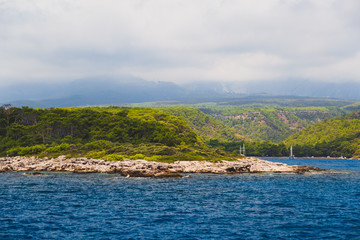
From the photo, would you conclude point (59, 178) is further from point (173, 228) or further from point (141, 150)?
point (173, 228)

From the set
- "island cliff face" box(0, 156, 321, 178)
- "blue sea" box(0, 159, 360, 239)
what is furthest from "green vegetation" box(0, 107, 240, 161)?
"blue sea" box(0, 159, 360, 239)

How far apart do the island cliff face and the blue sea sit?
49.6 feet

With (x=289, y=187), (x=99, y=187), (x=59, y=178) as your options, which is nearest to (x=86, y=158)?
(x=59, y=178)

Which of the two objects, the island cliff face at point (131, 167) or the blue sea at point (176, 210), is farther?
the island cliff face at point (131, 167)

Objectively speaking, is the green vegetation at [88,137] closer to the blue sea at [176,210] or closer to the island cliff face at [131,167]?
the island cliff face at [131,167]

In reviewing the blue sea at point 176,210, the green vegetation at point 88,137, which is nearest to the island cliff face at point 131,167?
the green vegetation at point 88,137

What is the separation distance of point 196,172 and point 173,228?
176 feet

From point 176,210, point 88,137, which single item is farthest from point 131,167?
point 88,137

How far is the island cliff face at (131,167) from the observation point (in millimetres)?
84312

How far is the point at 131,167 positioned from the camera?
8438 cm

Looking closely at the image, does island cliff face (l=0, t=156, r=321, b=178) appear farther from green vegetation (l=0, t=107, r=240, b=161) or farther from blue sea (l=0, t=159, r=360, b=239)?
blue sea (l=0, t=159, r=360, b=239)

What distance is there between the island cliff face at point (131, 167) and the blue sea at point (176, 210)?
1511 centimetres

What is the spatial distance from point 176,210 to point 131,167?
42.8 metres

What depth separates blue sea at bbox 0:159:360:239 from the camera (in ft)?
108
